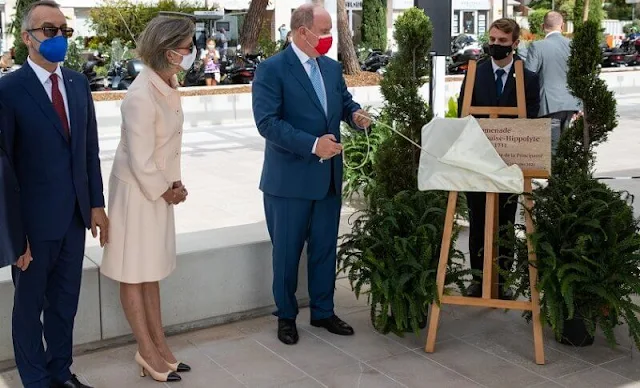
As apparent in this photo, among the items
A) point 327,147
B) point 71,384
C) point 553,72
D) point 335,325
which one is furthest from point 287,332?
point 553,72

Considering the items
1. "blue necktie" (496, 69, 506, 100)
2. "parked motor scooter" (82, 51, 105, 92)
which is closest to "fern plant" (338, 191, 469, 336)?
"blue necktie" (496, 69, 506, 100)

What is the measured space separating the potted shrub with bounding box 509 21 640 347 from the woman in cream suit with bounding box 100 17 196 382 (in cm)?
193

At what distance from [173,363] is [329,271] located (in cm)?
111

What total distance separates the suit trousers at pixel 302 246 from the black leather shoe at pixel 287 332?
0.03 meters

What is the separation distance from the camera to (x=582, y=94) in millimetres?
4828

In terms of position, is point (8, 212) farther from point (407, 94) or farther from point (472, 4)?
point (472, 4)

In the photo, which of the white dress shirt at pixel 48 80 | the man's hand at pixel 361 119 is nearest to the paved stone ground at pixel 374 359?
the man's hand at pixel 361 119

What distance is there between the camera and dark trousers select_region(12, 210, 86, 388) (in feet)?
12.4

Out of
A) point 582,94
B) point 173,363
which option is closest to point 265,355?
point 173,363

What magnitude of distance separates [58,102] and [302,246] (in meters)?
1.72

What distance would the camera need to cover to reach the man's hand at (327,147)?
14.5 ft

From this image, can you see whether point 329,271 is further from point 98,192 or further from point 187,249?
point 98,192

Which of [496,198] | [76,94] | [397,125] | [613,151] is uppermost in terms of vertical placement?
[76,94]

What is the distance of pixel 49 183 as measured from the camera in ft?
12.2
